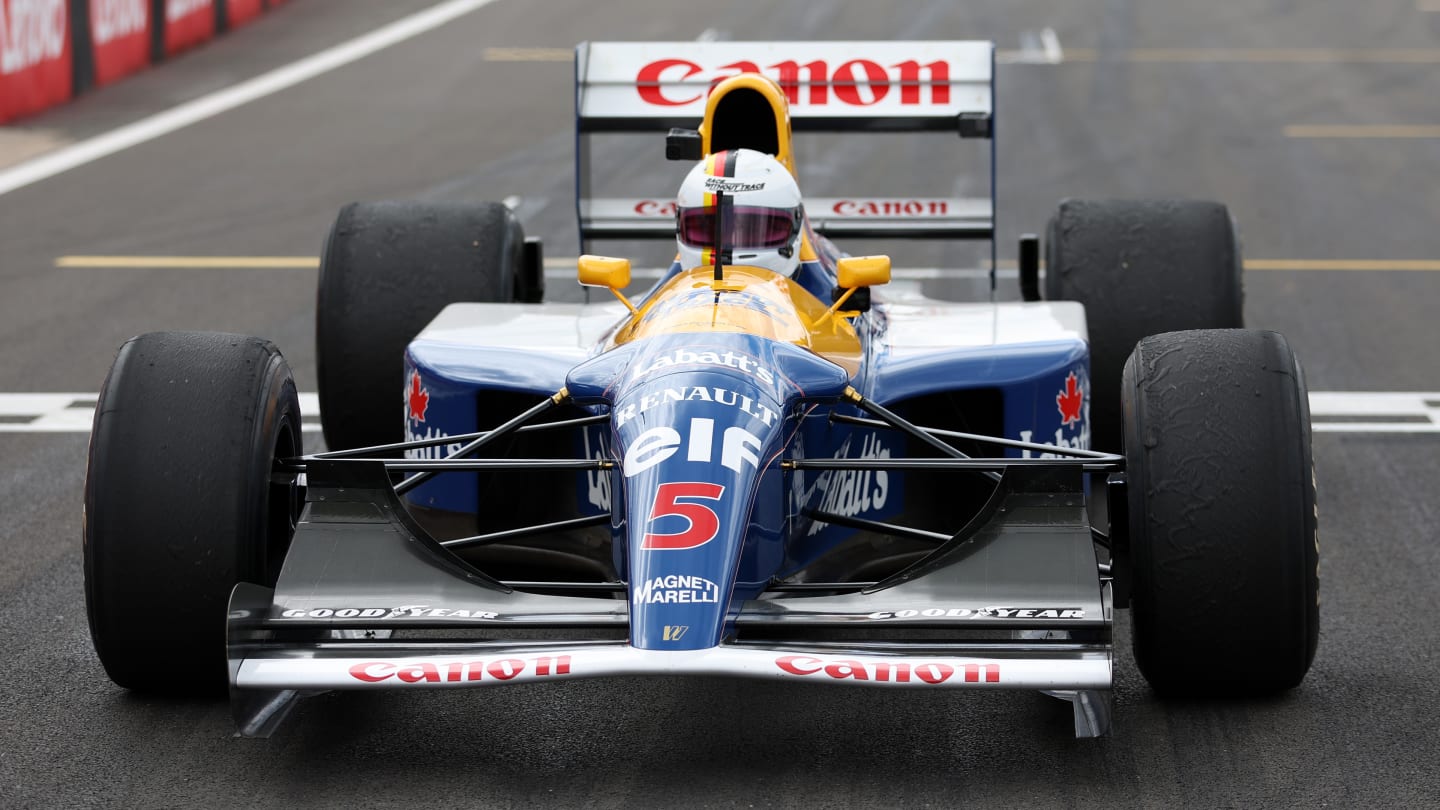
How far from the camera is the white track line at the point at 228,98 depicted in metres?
16.5

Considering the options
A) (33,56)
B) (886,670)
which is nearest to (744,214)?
(886,670)

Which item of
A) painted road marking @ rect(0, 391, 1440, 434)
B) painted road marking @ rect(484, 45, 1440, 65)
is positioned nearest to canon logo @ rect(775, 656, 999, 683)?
painted road marking @ rect(0, 391, 1440, 434)

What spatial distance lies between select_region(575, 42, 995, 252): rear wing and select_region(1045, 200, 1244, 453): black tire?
0.99 meters

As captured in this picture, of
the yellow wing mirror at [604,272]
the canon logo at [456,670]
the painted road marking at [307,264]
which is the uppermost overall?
the yellow wing mirror at [604,272]

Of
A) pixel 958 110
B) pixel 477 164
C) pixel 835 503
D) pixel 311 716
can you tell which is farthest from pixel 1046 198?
pixel 311 716

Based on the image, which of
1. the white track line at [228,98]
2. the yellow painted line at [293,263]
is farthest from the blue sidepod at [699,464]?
the white track line at [228,98]

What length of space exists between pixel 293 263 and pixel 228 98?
7319 millimetres

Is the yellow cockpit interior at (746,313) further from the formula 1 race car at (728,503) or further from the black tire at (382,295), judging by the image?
the black tire at (382,295)

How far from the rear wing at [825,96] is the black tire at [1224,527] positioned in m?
3.50

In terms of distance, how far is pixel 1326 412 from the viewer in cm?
947

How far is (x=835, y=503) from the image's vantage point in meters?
6.20

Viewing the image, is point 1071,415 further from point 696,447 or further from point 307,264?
point 307,264

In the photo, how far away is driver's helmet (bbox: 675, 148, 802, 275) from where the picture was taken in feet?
21.5

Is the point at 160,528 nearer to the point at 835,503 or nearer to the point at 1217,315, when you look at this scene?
the point at 835,503
